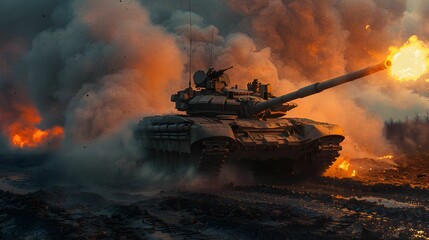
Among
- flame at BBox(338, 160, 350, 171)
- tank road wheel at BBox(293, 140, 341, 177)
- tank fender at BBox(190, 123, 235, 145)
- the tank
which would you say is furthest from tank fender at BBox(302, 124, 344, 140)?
tank fender at BBox(190, 123, 235, 145)

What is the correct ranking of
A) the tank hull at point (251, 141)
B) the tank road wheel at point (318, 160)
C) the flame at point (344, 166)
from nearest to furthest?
the tank hull at point (251, 141), the tank road wheel at point (318, 160), the flame at point (344, 166)

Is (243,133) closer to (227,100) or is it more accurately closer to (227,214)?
(227,100)

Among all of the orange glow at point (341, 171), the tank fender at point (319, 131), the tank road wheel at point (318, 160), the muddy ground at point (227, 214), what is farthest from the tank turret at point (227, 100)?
the muddy ground at point (227, 214)

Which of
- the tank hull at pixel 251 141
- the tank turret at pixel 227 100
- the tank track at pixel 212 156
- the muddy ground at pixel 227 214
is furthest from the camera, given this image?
the tank turret at pixel 227 100

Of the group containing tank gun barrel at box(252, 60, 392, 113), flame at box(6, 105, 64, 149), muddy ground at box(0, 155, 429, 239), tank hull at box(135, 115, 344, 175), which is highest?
flame at box(6, 105, 64, 149)

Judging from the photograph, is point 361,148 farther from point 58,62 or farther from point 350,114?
point 58,62

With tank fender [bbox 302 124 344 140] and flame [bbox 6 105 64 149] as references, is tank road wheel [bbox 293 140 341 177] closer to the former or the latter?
tank fender [bbox 302 124 344 140]

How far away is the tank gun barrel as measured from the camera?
34.4 ft

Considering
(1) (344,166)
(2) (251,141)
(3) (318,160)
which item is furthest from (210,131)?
(1) (344,166)

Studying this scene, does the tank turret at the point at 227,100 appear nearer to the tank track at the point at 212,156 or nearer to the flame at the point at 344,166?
the tank track at the point at 212,156

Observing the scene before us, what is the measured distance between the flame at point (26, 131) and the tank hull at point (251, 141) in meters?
18.6

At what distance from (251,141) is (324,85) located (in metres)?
2.44

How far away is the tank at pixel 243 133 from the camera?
12.2 m

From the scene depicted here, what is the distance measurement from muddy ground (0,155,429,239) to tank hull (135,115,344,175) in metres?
1.06
